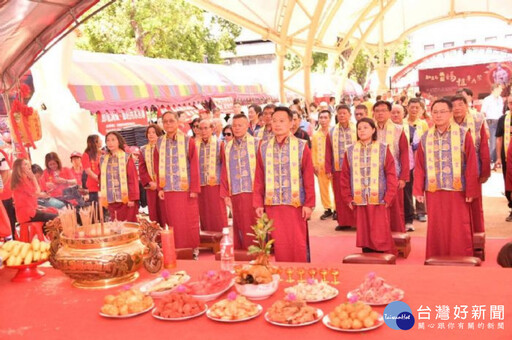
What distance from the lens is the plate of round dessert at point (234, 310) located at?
2.19 metres

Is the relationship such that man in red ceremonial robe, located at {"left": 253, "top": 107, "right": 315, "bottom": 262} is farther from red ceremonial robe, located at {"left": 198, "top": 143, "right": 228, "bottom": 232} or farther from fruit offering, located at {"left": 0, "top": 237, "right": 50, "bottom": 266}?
red ceremonial robe, located at {"left": 198, "top": 143, "right": 228, "bottom": 232}

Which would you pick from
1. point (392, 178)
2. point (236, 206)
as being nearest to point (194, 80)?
point (236, 206)

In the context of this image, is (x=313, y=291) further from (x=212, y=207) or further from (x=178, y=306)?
(x=212, y=207)

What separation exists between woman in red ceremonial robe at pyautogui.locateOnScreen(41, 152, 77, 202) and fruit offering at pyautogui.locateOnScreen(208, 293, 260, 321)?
16.1 ft

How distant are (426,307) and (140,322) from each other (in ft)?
3.78

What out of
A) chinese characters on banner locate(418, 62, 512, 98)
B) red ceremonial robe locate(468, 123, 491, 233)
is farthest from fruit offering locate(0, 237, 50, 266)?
chinese characters on banner locate(418, 62, 512, 98)

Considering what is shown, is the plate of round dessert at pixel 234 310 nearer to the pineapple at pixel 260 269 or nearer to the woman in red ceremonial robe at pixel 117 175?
the pineapple at pixel 260 269

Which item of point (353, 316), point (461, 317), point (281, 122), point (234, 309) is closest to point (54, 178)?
point (281, 122)

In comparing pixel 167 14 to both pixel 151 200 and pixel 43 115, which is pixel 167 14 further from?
pixel 151 200

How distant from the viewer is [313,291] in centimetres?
238

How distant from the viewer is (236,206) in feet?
18.0

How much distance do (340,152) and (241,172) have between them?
5.33 feet

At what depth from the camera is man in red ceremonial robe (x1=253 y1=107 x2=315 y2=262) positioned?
4.34 metres

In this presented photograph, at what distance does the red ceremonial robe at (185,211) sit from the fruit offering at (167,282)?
3007 millimetres
